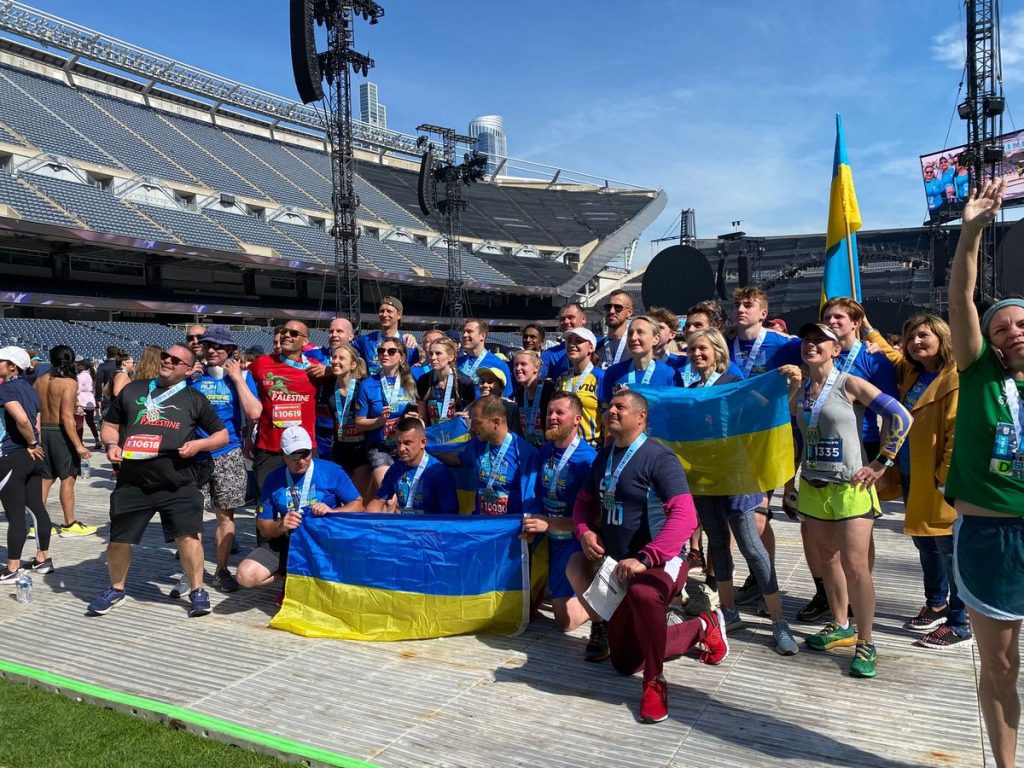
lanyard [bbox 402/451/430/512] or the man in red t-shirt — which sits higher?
the man in red t-shirt

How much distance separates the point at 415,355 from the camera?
9359 mm

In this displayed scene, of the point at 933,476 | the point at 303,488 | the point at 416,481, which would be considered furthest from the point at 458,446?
the point at 933,476

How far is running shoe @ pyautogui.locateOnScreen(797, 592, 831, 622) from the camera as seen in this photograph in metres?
4.78

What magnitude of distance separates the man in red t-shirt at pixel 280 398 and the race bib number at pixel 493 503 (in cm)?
165

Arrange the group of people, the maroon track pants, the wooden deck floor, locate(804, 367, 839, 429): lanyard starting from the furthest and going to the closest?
locate(804, 367, 839, 429): lanyard → the maroon track pants → the wooden deck floor → the group of people

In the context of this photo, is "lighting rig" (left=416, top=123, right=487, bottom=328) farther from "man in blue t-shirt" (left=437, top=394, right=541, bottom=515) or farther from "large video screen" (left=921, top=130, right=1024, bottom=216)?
"man in blue t-shirt" (left=437, top=394, right=541, bottom=515)

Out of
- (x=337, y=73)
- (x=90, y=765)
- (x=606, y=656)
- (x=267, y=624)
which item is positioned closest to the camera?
(x=90, y=765)

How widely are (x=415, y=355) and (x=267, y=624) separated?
4.75 meters

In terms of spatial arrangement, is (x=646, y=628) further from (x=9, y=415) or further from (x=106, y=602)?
(x=9, y=415)

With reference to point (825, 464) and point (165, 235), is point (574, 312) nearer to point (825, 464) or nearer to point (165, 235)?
point (825, 464)

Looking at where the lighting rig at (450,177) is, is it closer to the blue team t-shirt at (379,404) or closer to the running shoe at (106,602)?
the blue team t-shirt at (379,404)

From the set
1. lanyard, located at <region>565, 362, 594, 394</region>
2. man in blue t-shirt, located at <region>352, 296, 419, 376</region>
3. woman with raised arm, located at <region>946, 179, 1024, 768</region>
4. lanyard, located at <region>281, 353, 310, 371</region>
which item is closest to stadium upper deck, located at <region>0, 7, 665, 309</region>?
man in blue t-shirt, located at <region>352, 296, 419, 376</region>

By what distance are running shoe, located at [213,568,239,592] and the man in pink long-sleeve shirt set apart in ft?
9.84

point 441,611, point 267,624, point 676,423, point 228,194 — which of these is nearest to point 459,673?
point 441,611
